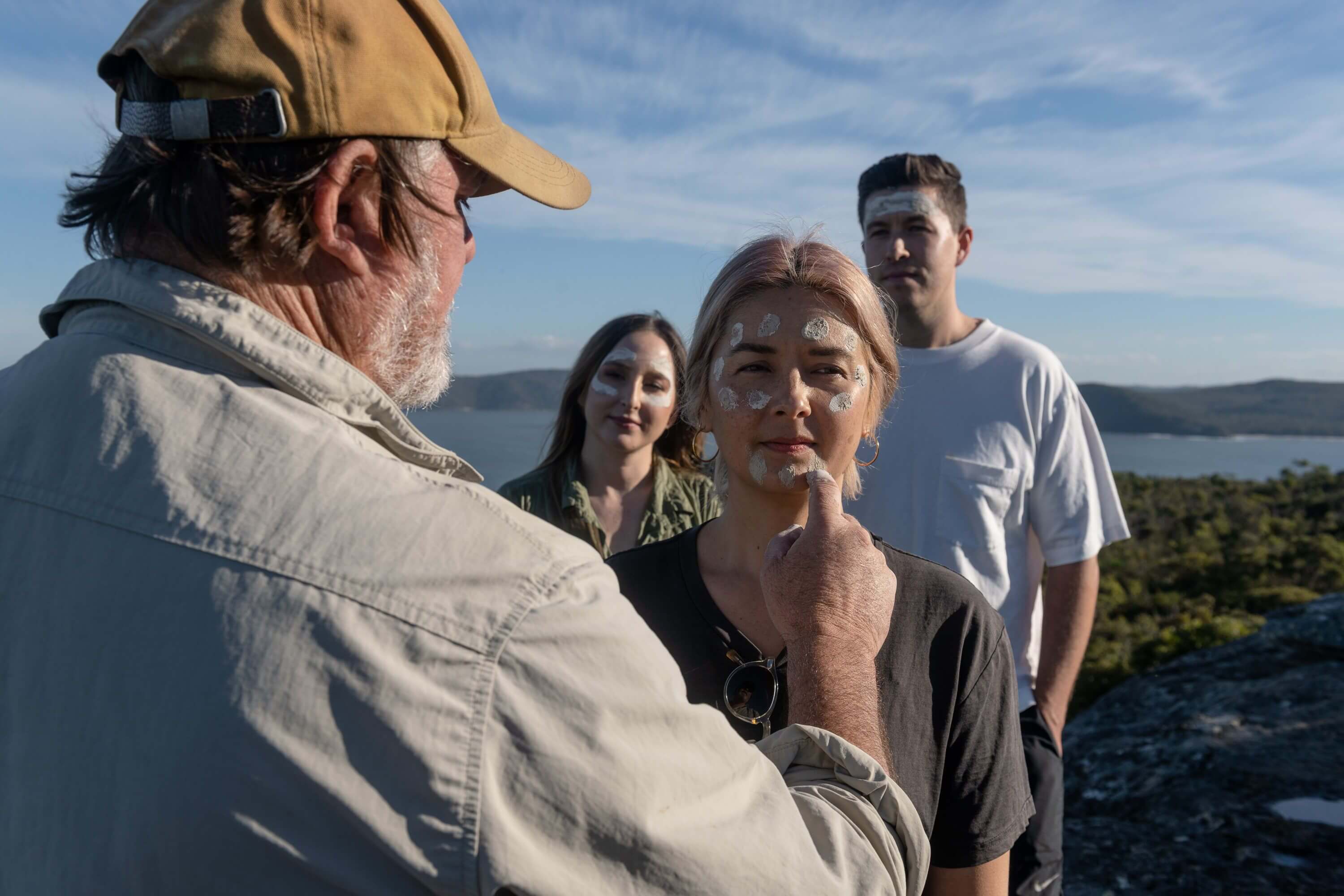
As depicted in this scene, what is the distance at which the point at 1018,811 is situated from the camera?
2037 millimetres

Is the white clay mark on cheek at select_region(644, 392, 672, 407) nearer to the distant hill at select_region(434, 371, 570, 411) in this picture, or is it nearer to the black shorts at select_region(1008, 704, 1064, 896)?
the black shorts at select_region(1008, 704, 1064, 896)

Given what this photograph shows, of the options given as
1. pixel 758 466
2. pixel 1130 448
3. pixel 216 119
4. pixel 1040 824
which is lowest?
pixel 1040 824

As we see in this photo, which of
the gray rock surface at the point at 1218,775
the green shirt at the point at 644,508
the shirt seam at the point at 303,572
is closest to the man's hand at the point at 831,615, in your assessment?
the shirt seam at the point at 303,572

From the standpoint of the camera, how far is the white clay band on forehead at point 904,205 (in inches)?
156

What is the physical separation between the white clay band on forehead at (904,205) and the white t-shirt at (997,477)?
0.63m

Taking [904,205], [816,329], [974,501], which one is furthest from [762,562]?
[904,205]

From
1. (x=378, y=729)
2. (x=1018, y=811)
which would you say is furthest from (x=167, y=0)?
(x=1018, y=811)

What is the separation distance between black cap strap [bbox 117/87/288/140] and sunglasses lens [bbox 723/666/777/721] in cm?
140

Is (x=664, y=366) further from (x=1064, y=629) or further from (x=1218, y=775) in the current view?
(x=1218, y=775)

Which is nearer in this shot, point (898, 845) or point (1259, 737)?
point (898, 845)

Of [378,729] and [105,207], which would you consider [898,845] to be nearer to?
[378,729]

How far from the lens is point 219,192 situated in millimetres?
1292

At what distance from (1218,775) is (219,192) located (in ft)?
16.2

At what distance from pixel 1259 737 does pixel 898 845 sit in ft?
14.3
